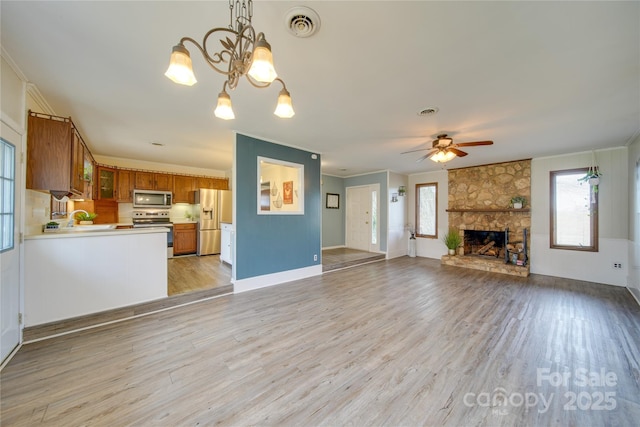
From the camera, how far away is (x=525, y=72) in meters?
2.08

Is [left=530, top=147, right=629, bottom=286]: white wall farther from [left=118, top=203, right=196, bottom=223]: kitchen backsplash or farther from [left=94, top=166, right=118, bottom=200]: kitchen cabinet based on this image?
[left=94, top=166, right=118, bottom=200]: kitchen cabinet

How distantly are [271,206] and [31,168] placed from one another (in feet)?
13.0

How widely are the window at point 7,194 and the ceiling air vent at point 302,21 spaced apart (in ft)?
8.24

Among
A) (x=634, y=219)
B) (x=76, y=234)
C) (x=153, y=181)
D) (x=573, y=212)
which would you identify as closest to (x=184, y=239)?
(x=153, y=181)

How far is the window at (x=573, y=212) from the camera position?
4562 millimetres

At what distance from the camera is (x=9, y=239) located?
2.12 metres

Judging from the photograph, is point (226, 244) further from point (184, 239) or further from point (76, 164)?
point (76, 164)

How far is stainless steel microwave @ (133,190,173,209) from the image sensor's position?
5848mm

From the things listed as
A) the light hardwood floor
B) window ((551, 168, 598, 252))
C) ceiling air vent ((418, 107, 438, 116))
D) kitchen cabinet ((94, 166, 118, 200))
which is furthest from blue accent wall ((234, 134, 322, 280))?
window ((551, 168, 598, 252))

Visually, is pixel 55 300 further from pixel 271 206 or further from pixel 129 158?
pixel 129 158

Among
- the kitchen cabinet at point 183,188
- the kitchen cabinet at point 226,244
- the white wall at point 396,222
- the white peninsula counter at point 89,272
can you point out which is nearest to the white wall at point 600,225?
the white wall at point 396,222

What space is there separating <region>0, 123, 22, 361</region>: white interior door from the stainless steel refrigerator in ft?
13.2

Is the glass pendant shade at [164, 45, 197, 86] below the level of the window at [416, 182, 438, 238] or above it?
above

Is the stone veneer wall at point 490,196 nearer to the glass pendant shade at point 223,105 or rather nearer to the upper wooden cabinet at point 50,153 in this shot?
the glass pendant shade at point 223,105
